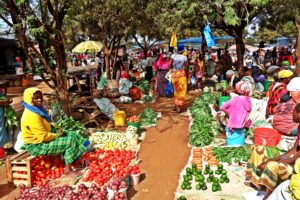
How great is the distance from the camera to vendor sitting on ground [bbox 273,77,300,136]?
527cm

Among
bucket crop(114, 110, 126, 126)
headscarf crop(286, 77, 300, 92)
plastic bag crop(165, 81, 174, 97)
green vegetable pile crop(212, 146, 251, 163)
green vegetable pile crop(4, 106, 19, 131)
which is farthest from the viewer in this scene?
plastic bag crop(165, 81, 174, 97)

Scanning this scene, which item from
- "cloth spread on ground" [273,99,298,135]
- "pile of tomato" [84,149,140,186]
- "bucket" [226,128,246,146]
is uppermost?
"cloth spread on ground" [273,99,298,135]

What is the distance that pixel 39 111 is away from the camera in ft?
16.9

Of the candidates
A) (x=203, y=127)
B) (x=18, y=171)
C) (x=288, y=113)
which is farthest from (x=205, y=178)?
(x=18, y=171)

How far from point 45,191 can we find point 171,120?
5.17 metres

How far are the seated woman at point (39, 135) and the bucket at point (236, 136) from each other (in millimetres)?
2921

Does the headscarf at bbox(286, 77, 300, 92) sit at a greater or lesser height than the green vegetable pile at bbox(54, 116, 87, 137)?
greater

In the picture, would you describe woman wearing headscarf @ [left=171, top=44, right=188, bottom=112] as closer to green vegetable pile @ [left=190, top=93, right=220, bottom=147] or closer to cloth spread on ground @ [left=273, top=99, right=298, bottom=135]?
green vegetable pile @ [left=190, top=93, right=220, bottom=147]

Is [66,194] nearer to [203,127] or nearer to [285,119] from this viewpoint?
[285,119]

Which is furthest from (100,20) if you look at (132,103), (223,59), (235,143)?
(235,143)

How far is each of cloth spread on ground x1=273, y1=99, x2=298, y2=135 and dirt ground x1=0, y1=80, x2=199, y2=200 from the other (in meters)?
1.77

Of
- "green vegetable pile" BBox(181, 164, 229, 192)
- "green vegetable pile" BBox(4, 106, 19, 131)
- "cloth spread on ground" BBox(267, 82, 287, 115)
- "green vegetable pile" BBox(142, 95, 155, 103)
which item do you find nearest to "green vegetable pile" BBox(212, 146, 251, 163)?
"green vegetable pile" BBox(181, 164, 229, 192)

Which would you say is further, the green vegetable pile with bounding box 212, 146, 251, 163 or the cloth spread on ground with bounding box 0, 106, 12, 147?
the cloth spread on ground with bounding box 0, 106, 12, 147

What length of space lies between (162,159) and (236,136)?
1477mm
